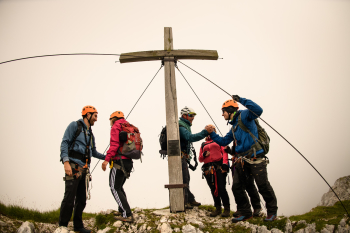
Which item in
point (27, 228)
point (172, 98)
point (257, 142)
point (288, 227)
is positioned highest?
point (172, 98)

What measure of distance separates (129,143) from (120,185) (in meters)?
1.03

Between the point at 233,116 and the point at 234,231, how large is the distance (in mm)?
2749

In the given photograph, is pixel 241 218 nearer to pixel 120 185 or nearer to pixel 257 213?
pixel 257 213

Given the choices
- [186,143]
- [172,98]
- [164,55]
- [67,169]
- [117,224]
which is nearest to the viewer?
[67,169]

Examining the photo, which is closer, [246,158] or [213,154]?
[246,158]

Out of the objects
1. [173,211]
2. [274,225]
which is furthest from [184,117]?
[274,225]

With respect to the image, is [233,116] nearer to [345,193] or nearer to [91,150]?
[91,150]

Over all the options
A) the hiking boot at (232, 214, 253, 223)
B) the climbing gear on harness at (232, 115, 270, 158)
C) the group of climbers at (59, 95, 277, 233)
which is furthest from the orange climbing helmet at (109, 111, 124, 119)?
the hiking boot at (232, 214, 253, 223)

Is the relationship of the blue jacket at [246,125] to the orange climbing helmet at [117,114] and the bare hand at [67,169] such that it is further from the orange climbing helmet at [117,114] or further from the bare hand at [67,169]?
the bare hand at [67,169]

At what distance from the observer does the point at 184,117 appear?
801 centimetres

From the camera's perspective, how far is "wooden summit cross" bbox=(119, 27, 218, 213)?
7.01 m

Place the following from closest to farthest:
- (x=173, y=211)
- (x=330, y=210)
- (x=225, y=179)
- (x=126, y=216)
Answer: (x=126, y=216)
(x=173, y=211)
(x=225, y=179)
(x=330, y=210)

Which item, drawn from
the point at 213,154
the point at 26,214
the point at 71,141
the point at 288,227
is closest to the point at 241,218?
the point at 288,227

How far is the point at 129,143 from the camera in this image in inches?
258
